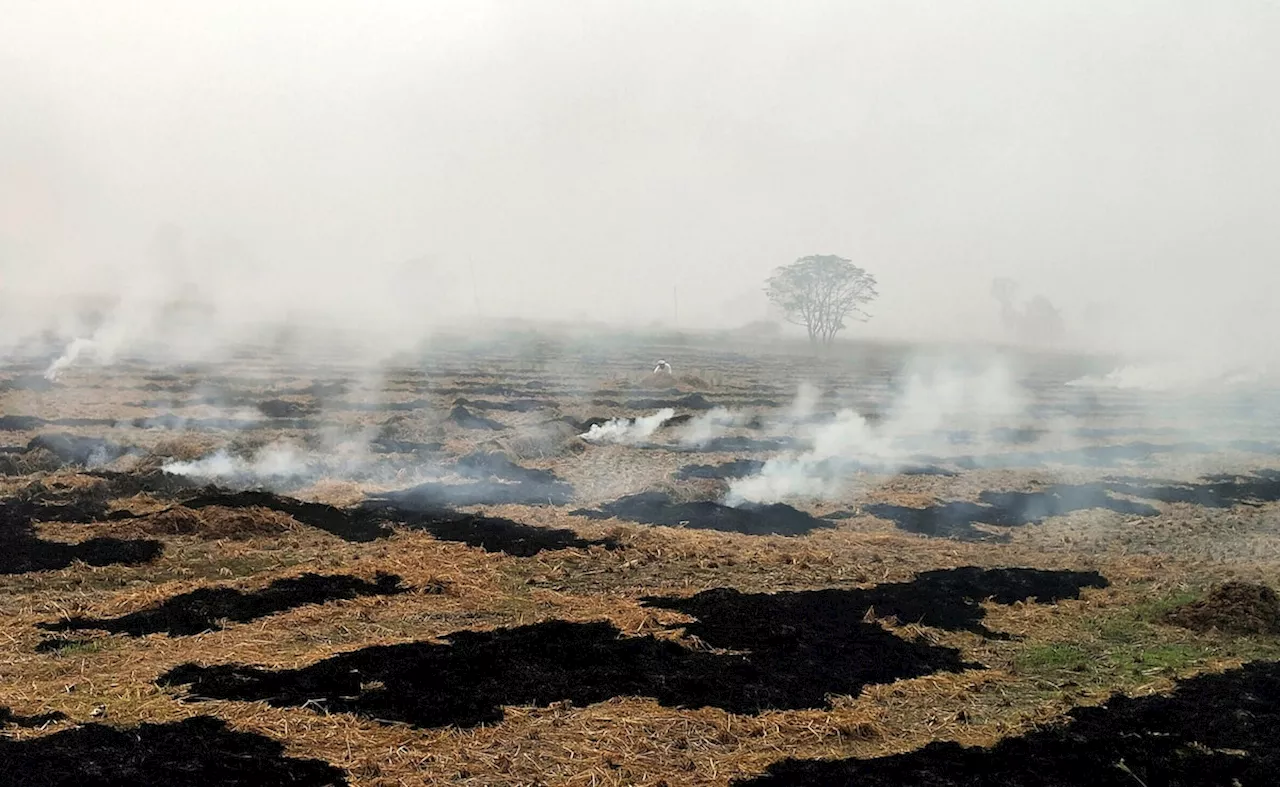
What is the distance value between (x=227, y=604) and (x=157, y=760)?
439 cm

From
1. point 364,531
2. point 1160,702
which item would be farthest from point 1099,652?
point 364,531

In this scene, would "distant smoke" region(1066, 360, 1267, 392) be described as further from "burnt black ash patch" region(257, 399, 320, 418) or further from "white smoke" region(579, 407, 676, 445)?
"burnt black ash patch" region(257, 399, 320, 418)

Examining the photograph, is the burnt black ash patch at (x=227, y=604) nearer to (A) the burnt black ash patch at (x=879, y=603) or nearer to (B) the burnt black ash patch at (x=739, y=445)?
(A) the burnt black ash patch at (x=879, y=603)

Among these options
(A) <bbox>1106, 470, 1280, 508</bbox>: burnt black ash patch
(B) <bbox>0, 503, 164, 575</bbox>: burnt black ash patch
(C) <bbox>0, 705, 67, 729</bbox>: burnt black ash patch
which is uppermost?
(C) <bbox>0, 705, 67, 729</bbox>: burnt black ash patch

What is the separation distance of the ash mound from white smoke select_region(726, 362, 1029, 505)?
377 inches

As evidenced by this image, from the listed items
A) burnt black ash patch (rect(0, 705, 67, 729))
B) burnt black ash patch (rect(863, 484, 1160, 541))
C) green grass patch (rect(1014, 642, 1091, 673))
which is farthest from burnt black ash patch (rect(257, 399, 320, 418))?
green grass patch (rect(1014, 642, 1091, 673))

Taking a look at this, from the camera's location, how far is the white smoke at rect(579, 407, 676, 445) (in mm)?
27531

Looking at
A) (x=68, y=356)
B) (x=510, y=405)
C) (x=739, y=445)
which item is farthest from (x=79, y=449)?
(x=68, y=356)

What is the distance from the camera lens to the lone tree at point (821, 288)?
7519 centimetres

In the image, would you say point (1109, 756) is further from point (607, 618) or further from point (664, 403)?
point (664, 403)

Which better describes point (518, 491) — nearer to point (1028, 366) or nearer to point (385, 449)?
point (385, 449)

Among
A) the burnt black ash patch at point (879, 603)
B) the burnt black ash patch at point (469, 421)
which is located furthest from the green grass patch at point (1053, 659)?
the burnt black ash patch at point (469, 421)

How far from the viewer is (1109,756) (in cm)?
680

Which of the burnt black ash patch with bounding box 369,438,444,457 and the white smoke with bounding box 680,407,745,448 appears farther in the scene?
the white smoke with bounding box 680,407,745,448
